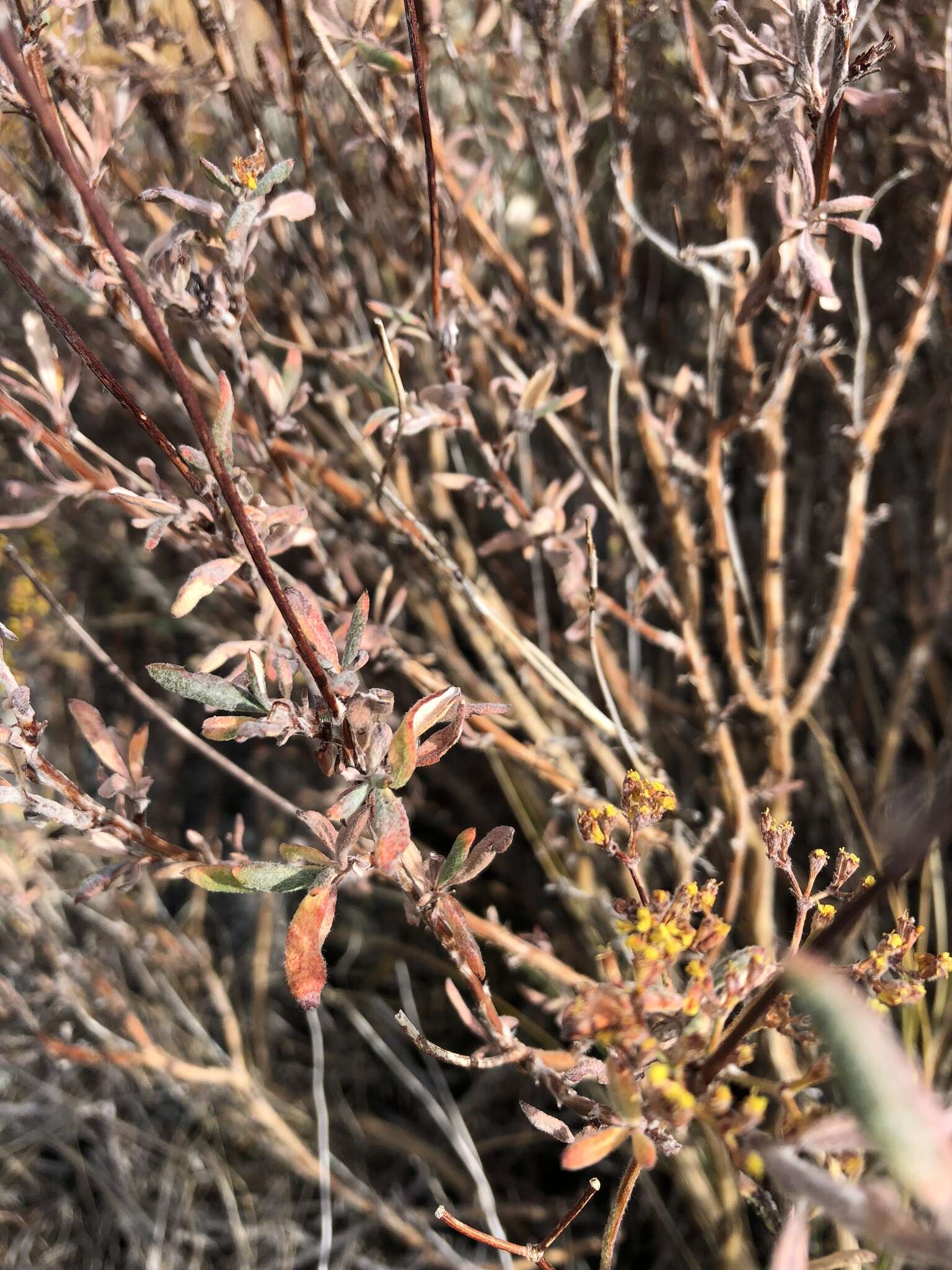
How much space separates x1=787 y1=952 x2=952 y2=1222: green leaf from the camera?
345mm

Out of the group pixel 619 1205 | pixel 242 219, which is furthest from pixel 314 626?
pixel 619 1205

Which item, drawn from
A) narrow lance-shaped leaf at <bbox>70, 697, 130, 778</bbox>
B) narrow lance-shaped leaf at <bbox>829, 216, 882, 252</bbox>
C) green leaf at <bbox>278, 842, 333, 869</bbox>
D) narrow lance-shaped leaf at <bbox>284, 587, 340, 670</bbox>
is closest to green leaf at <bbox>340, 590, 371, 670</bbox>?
narrow lance-shaped leaf at <bbox>284, 587, 340, 670</bbox>

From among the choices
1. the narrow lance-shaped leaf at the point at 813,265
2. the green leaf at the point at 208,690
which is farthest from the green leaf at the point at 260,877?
the narrow lance-shaped leaf at the point at 813,265

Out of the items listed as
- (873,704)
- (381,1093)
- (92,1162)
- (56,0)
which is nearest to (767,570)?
(873,704)

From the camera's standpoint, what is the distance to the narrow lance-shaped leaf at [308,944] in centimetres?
60

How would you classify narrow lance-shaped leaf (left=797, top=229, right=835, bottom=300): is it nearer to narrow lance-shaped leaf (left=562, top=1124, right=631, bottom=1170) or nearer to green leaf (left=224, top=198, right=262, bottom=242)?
green leaf (left=224, top=198, right=262, bottom=242)

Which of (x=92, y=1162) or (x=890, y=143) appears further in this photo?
(x=92, y=1162)

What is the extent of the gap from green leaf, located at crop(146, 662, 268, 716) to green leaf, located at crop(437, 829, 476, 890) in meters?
0.16

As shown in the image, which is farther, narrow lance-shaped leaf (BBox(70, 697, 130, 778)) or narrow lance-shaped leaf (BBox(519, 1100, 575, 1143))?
narrow lance-shaped leaf (BBox(70, 697, 130, 778))

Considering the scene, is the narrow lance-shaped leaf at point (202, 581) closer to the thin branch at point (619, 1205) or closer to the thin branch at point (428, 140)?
the thin branch at point (428, 140)

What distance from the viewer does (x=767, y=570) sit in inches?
45.5

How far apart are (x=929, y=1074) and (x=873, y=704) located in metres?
0.54

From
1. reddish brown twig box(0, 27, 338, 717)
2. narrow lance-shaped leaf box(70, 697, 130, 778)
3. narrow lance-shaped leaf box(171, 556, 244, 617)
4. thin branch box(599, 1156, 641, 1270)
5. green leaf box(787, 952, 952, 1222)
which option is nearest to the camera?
green leaf box(787, 952, 952, 1222)

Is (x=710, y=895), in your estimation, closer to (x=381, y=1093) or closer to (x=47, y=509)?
(x=47, y=509)
